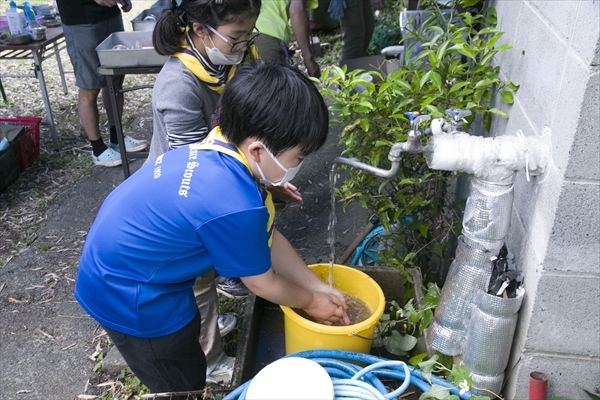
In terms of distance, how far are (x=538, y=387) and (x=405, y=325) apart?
0.64 meters

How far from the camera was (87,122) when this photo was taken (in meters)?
4.65

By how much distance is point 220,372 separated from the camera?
8.20ft

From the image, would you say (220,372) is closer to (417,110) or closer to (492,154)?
(417,110)

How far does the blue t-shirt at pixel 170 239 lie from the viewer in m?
1.53

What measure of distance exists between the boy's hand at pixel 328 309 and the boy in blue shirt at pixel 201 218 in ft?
0.22

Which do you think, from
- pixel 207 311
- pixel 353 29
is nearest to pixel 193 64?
pixel 207 311

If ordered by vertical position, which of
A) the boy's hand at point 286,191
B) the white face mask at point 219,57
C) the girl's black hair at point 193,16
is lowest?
the boy's hand at point 286,191

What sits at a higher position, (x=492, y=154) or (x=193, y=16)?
(x=193, y=16)

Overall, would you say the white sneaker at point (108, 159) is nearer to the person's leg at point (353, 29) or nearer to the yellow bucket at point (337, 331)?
the person's leg at point (353, 29)

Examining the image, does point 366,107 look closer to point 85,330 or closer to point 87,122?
point 85,330

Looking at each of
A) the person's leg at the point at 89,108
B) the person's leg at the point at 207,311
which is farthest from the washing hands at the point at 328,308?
the person's leg at the point at 89,108

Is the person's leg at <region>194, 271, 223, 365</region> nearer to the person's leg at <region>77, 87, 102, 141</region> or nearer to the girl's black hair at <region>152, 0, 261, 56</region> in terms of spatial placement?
the girl's black hair at <region>152, 0, 261, 56</region>

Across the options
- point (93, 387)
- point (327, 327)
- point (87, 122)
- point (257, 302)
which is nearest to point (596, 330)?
point (327, 327)

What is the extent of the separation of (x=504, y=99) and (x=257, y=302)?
1276 mm
